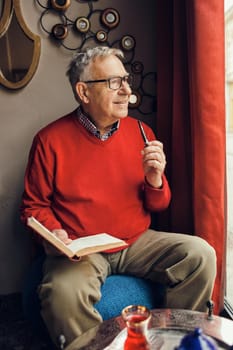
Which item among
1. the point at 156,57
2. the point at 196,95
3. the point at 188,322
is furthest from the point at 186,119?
the point at 188,322

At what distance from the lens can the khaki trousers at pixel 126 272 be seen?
1288 mm

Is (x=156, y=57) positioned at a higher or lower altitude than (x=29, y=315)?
higher

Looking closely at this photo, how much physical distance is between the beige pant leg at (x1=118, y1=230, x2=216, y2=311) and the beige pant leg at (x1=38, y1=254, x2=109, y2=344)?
23cm

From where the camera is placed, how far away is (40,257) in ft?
5.85

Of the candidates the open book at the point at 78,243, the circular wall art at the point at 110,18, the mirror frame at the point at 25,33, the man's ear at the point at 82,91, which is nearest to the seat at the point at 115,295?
the open book at the point at 78,243

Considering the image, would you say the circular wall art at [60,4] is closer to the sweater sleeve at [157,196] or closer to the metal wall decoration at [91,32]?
the metal wall decoration at [91,32]

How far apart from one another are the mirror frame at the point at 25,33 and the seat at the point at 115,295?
86 cm

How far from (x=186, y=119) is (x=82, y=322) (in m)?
0.92

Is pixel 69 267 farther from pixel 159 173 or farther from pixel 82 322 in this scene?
pixel 159 173

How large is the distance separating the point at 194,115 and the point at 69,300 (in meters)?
0.80

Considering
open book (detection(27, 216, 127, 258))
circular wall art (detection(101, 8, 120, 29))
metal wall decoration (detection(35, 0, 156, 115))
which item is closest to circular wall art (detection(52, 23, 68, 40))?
metal wall decoration (detection(35, 0, 156, 115))

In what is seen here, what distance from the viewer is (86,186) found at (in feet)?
5.27

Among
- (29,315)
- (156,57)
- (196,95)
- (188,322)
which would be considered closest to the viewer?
(188,322)

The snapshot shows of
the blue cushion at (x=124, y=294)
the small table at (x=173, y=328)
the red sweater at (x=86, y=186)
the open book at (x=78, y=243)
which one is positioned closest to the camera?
the small table at (x=173, y=328)
